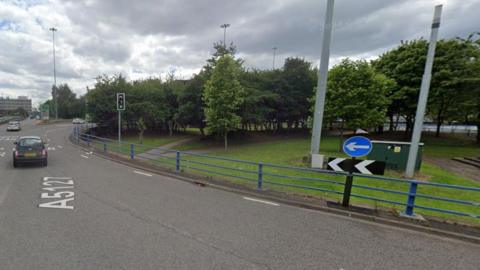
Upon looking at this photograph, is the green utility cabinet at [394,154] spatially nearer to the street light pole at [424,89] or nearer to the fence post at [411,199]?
the street light pole at [424,89]

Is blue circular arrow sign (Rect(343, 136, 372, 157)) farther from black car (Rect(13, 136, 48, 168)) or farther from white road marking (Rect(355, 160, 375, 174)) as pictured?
black car (Rect(13, 136, 48, 168))

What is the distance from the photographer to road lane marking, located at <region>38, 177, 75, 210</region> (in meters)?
5.14

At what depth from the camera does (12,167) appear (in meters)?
9.57

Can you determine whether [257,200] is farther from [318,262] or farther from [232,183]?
[318,262]

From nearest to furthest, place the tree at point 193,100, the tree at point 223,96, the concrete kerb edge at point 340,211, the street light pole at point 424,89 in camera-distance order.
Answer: the concrete kerb edge at point 340,211 → the street light pole at point 424,89 → the tree at point 223,96 → the tree at point 193,100

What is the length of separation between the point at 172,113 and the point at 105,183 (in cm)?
1953

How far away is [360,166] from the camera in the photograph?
16.1 feet

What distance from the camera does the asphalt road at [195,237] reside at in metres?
3.14

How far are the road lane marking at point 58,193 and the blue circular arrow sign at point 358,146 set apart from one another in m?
6.72

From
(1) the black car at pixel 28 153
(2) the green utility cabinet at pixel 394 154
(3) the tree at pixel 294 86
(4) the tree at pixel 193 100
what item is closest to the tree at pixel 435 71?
(3) the tree at pixel 294 86

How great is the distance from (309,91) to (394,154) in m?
16.9

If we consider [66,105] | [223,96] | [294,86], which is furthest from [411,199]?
[66,105]

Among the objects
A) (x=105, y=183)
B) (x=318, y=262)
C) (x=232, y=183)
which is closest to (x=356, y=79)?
(x=232, y=183)

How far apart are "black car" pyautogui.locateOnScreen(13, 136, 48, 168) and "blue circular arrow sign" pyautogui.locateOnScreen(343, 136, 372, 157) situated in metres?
12.8
